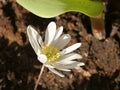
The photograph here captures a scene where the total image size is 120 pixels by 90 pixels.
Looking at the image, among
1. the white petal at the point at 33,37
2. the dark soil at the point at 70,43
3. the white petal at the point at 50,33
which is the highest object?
the white petal at the point at 33,37

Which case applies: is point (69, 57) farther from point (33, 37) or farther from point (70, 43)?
point (70, 43)

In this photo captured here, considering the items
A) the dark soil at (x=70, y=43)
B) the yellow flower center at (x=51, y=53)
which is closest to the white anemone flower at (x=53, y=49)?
the yellow flower center at (x=51, y=53)

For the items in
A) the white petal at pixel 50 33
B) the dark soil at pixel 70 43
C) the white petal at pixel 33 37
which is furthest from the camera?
the dark soil at pixel 70 43

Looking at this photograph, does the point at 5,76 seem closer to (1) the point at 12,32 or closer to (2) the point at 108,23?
(1) the point at 12,32

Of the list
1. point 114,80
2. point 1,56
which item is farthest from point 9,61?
point 114,80

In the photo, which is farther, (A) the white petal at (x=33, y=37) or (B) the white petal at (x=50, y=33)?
(B) the white petal at (x=50, y=33)

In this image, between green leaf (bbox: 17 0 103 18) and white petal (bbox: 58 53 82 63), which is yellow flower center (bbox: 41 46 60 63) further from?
green leaf (bbox: 17 0 103 18)

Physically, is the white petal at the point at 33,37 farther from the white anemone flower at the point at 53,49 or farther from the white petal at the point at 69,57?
the white petal at the point at 69,57
